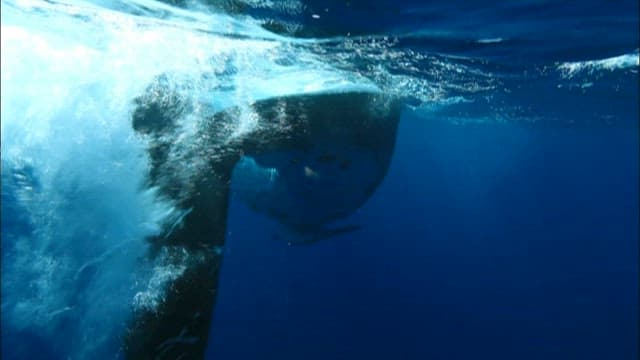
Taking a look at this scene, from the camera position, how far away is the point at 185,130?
27.8 feet

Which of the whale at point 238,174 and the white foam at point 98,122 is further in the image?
the white foam at point 98,122

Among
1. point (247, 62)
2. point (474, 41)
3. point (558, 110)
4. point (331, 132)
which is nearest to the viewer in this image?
point (331, 132)

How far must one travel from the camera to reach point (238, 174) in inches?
371

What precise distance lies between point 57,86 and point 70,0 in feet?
6.80

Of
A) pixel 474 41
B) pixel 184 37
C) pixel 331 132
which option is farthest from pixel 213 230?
pixel 474 41

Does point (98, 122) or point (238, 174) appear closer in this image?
point (98, 122)

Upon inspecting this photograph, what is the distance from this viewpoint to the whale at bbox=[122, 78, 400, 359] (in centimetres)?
661

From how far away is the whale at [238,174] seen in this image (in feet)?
21.7

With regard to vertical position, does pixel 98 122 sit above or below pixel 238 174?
above

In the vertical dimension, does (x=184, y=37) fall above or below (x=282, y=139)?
above

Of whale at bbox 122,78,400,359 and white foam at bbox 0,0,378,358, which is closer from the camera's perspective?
whale at bbox 122,78,400,359

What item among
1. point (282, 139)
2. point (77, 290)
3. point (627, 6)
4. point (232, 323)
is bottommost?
point (232, 323)

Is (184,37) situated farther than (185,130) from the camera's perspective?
Yes

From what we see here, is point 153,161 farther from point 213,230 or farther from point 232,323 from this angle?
point 232,323
